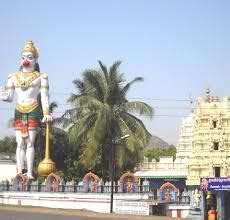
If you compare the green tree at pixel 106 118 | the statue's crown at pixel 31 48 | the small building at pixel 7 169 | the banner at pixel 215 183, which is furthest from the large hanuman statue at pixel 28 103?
the small building at pixel 7 169

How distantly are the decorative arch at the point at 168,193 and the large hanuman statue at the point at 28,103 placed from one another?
477 inches

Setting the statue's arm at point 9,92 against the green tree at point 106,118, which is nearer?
the green tree at point 106,118

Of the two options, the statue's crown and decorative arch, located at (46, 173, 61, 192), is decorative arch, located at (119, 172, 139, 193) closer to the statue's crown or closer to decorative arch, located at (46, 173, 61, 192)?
decorative arch, located at (46, 173, 61, 192)

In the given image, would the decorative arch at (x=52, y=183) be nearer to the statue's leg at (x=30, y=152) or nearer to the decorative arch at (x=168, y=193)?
the statue's leg at (x=30, y=152)

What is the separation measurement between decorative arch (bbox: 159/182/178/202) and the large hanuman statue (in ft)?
39.8

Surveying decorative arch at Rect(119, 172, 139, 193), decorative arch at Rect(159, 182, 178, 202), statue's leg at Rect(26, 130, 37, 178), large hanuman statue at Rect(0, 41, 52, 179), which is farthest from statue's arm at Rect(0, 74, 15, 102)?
decorative arch at Rect(159, 182, 178, 202)

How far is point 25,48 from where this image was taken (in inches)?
1642

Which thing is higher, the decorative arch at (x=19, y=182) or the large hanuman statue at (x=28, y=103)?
the large hanuman statue at (x=28, y=103)

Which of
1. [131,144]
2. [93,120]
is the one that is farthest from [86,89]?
[131,144]

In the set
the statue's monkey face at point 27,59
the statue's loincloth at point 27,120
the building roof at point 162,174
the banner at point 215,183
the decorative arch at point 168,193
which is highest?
the statue's monkey face at point 27,59

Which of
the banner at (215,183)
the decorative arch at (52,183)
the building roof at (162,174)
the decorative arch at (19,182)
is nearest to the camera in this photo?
the banner at (215,183)

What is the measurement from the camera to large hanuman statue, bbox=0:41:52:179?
40.8m

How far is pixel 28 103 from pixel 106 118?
6.85m

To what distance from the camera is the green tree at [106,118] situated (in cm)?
3809
